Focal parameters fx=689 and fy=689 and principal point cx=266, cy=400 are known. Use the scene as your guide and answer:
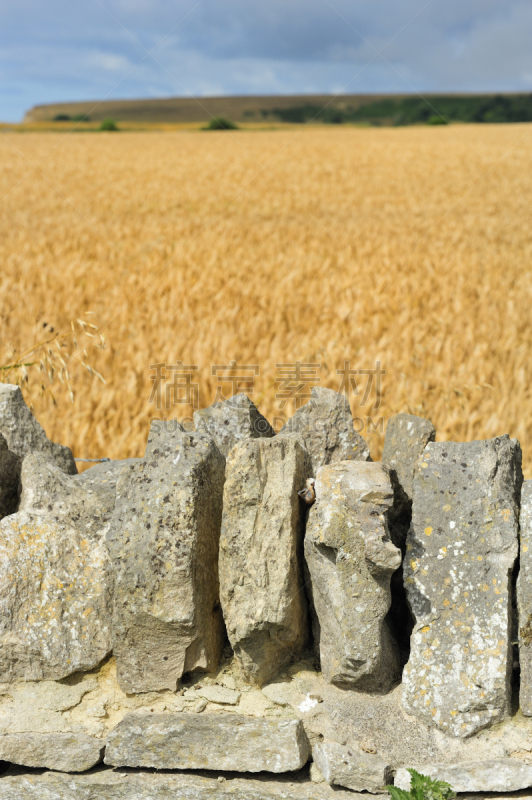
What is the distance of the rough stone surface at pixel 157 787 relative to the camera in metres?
1.86

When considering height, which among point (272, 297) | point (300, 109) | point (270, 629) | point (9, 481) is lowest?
point (270, 629)

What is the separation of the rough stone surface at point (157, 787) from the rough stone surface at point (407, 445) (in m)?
0.88

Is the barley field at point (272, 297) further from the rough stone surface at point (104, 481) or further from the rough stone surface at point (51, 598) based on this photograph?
the rough stone surface at point (51, 598)

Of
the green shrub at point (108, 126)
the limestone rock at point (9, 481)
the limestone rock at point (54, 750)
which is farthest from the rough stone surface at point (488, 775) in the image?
the green shrub at point (108, 126)

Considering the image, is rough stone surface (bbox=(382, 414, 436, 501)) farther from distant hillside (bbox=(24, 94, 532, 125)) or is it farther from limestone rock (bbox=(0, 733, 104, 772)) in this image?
distant hillside (bbox=(24, 94, 532, 125))

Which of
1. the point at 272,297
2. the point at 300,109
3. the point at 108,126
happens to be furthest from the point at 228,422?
the point at 300,109

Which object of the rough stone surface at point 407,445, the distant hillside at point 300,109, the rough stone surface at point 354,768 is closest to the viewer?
the rough stone surface at point 354,768

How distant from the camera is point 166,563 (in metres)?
1.93

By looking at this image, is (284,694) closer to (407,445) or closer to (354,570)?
(354,570)

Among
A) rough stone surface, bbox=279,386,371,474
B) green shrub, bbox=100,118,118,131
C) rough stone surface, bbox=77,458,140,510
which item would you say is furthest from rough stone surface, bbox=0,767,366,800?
green shrub, bbox=100,118,118,131

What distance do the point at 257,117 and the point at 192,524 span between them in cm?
10318

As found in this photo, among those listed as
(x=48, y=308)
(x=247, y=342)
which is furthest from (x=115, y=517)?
(x=48, y=308)

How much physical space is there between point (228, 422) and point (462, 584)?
36.4 inches

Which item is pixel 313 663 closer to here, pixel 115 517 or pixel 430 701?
pixel 430 701
